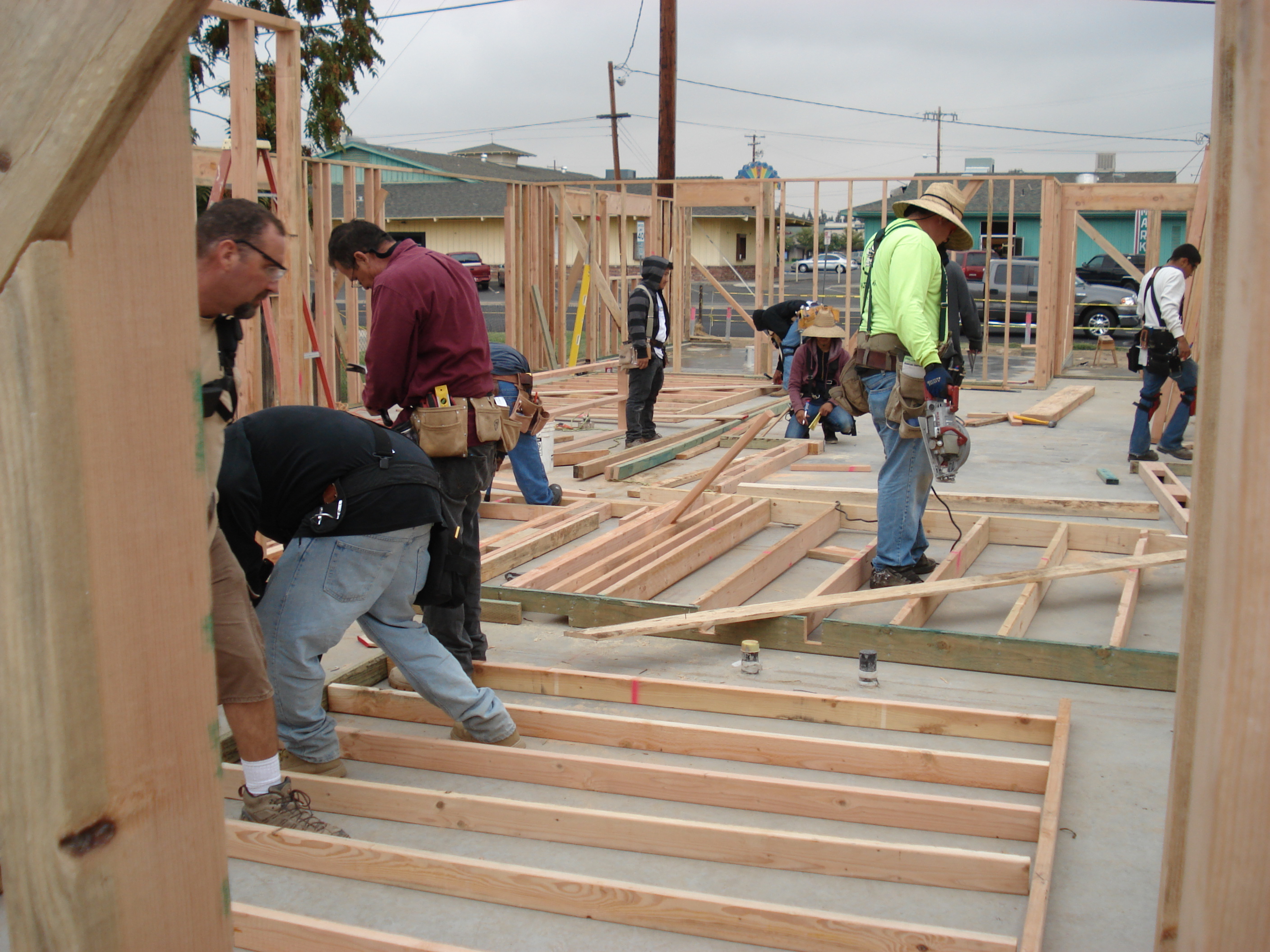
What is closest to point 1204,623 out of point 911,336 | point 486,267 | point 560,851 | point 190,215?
point 190,215

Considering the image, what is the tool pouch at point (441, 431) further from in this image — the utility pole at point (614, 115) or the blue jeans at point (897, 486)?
the utility pole at point (614, 115)

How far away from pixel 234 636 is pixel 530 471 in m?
4.30

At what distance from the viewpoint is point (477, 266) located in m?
29.9

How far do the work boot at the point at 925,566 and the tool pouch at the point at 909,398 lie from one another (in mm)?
758

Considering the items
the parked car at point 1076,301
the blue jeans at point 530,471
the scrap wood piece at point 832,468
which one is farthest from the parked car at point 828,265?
the blue jeans at point 530,471

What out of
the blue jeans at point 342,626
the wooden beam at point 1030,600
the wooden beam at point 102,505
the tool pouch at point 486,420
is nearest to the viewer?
the wooden beam at point 102,505

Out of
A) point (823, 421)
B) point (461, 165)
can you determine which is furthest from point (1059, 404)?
point (461, 165)

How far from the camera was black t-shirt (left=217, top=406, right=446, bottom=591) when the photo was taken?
9.55 ft

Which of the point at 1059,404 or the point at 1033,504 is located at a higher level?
the point at 1059,404

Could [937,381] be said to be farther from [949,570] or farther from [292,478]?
[292,478]

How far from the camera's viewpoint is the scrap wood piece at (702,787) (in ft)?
9.56

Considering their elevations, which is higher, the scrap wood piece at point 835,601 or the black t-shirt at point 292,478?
the black t-shirt at point 292,478

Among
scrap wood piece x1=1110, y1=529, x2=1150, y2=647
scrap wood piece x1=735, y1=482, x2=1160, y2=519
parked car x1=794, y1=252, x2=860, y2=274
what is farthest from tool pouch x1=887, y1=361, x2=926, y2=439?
parked car x1=794, y1=252, x2=860, y2=274

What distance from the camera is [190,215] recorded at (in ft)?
3.23
